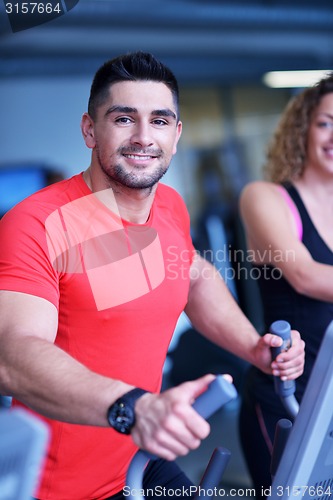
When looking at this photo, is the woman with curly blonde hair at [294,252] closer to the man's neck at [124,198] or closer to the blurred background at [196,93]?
the man's neck at [124,198]

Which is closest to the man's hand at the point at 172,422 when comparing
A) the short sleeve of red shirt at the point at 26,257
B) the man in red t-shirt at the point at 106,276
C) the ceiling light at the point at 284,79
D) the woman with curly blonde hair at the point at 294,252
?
the man in red t-shirt at the point at 106,276

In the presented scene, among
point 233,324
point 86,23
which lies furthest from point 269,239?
point 86,23

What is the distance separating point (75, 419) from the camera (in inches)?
41.9

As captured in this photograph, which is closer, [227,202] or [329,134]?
[329,134]

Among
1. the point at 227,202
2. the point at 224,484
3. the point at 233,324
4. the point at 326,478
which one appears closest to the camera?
the point at 326,478

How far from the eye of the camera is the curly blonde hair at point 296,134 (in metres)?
2.16

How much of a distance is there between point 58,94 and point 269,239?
4.26 m

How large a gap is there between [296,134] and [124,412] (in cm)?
151

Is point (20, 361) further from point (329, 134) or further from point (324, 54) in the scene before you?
point (324, 54)

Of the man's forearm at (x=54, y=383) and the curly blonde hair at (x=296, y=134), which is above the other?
the curly blonde hair at (x=296, y=134)

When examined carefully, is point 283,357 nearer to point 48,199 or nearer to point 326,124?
point 48,199

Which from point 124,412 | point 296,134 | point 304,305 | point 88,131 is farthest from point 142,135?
point 296,134

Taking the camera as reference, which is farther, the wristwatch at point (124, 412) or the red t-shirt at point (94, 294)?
the red t-shirt at point (94, 294)

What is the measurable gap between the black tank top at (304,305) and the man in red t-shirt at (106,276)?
0.95ft
